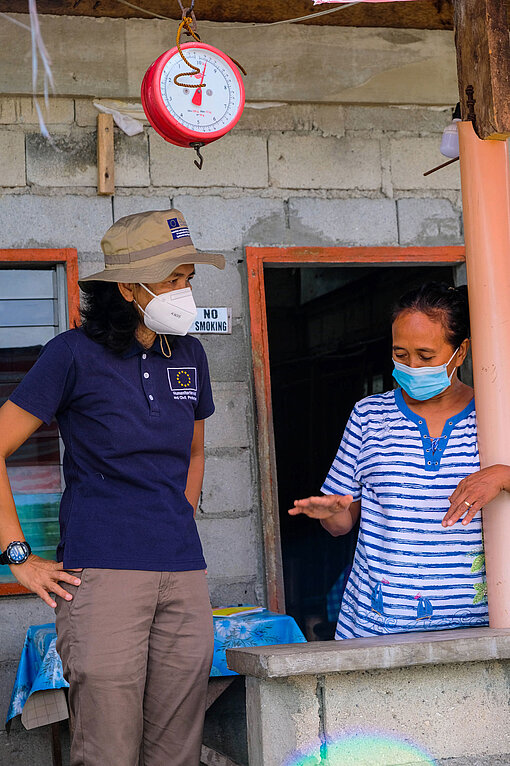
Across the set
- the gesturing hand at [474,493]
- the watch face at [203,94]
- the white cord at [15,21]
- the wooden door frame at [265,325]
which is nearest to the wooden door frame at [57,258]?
the wooden door frame at [265,325]

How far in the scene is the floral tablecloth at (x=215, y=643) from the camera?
3764mm

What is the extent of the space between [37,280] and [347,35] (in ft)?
6.46

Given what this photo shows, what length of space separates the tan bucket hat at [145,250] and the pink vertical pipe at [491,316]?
0.91 meters

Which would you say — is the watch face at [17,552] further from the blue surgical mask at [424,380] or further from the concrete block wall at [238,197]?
the concrete block wall at [238,197]

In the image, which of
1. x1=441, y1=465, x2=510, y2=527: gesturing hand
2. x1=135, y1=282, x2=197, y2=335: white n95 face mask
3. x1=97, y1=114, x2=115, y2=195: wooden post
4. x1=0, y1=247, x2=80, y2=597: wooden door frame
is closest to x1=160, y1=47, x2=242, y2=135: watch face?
x1=135, y1=282, x2=197, y2=335: white n95 face mask

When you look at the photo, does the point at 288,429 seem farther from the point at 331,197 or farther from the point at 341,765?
the point at 341,765

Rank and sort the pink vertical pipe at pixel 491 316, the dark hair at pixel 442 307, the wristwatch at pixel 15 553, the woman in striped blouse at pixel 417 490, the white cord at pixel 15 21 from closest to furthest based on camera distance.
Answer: the wristwatch at pixel 15 553, the woman in striped blouse at pixel 417 490, the pink vertical pipe at pixel 491 316, the dark hair at pixel 442 307, the white cord at pixel 15 21

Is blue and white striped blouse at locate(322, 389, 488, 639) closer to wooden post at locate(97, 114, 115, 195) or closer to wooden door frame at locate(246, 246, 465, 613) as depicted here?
wooden door frame at locate(246, 246, 465, 613)

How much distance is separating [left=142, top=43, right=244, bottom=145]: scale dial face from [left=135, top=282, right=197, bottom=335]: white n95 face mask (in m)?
1.00

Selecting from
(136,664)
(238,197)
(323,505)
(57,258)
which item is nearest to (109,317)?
(323,505)

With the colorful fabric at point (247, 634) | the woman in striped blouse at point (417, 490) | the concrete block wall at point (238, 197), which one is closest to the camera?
the woman in striped blouse at point (417, 490)

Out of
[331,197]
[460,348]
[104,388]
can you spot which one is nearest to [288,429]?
[331,197]

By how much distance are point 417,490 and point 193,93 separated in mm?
1705

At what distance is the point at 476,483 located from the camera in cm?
290
